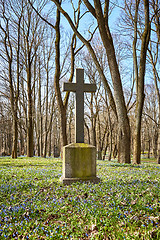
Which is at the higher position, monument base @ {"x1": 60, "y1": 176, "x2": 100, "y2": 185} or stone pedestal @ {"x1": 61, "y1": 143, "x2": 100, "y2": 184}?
stone pedestal @ {"x1": 61, "y1": 143, "x2": 100, "y2": 184}

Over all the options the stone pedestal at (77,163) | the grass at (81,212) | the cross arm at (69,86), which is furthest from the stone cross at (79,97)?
the grass at (81,212)

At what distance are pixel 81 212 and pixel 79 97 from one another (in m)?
3.87

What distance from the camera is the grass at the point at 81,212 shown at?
2811mm

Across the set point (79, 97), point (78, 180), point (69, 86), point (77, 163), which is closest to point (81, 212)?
point (78, 180)

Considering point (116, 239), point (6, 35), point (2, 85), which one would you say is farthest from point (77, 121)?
point (2, 85)

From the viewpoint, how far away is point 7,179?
6.02 meters

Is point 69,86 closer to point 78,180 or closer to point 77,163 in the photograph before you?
point 77,163

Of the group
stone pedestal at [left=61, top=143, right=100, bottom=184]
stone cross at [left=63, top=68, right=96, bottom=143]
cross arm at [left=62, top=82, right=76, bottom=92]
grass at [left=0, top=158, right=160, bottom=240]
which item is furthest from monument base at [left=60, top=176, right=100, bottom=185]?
cross arm at [left=62, top=82, right=76, bottom=92]

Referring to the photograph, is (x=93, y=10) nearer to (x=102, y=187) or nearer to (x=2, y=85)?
(x=102, y=187)

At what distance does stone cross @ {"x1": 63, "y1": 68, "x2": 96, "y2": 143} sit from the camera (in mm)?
6211

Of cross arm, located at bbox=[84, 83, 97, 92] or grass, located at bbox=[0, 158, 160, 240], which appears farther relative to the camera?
cross arm, located at bbox=[84, 83, 97, 92]

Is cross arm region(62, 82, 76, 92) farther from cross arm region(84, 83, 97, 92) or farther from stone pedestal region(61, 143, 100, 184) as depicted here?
stone pedestal region(61, 143, 100, 184)

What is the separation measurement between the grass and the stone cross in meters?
1.78

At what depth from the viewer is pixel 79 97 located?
21.3 feet
